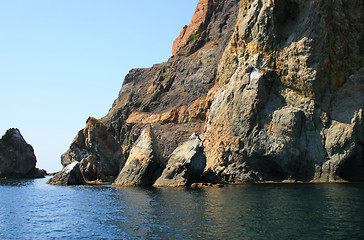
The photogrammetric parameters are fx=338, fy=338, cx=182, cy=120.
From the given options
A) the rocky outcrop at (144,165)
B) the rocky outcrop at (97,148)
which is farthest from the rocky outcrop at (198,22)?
the rocky outcrop at (144,165)

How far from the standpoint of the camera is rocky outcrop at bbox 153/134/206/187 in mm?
54553

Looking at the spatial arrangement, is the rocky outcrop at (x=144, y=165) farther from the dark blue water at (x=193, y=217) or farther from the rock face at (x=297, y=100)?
the dark blue water at (x=193, y=217)

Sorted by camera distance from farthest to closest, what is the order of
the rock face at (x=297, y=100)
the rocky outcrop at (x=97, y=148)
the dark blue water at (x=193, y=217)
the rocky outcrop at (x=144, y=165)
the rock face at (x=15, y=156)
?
1. the rocky outcrop at (x=97, y=148)
2. the rock face at (x=15, y=156)
3. the rock face at (x=297, y=100)
4. the rocky outcrop at (x=144, y=165)
5. the dark blue water at (x=193, y=217)

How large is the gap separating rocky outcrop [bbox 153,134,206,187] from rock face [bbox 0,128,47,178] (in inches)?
2638

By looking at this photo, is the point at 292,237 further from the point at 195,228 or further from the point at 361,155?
the point at 361,155

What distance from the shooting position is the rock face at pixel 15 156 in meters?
104

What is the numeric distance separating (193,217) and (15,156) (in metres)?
92.2

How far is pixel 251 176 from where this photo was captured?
6222 cm

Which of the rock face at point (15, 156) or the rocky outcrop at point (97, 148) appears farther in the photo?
the rocky outcrop at point (97, 148)

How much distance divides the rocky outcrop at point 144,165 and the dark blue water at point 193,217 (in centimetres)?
1564

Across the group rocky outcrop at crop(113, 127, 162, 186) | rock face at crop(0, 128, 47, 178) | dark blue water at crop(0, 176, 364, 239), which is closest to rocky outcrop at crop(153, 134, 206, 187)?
rocky outcrop at crop(113, 127, 162, 186)

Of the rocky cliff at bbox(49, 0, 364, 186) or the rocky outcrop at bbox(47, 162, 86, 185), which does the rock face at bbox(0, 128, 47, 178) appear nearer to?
the rocky cliff at bbox(49, 0, 364, 186)

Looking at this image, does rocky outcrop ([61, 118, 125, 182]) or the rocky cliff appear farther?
rocky outcrop ([61, 118, 125, 182])

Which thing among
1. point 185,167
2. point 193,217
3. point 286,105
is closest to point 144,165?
point 185,167
